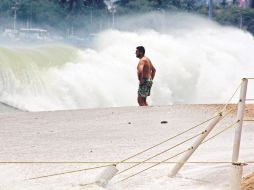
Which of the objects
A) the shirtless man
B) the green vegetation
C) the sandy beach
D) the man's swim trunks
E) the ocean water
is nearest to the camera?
the sandy beach

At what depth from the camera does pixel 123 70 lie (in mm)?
27469

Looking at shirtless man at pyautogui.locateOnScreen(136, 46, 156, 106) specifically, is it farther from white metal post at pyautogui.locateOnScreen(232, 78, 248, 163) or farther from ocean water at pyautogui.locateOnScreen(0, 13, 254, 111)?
white metal post at pyautogui.locateOnScreen(232, 78, 248, 163)

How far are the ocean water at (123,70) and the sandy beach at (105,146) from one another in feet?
22.8

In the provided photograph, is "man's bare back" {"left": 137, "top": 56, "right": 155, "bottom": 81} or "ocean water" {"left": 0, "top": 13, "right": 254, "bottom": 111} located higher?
"man's bare back" {"left": 137, "top": 56, "right": 155, "bottom": 81}

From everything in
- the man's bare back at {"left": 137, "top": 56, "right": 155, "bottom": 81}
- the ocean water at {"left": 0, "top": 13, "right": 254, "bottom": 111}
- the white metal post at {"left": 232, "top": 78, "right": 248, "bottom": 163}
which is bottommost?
the ocean water at {"left": 0, "top": 13, "right": 254, "bottom": 111}

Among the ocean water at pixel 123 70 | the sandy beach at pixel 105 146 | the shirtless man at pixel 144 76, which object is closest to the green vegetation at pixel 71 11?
the ocean water at pixel 123 70

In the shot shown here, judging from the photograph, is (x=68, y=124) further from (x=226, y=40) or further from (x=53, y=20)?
(x=53, y=20)

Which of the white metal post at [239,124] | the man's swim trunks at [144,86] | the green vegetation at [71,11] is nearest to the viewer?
the white metal post at [239,124]

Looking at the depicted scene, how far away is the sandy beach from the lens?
9.46 metres

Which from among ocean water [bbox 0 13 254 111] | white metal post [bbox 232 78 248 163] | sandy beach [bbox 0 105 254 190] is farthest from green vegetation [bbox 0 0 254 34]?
white metal post [bbox 232 78 248 163]

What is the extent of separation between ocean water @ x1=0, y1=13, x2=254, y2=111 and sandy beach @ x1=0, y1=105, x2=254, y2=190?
6939 mm

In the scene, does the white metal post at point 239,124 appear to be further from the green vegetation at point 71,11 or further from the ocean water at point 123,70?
the green vegetation at point 71,11

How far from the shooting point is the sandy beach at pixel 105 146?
946 cm

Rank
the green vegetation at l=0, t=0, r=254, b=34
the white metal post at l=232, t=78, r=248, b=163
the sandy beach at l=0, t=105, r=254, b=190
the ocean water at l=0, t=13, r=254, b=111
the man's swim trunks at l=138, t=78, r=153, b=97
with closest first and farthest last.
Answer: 1. the white metal post at l=232, t=78, r=248, b=163
2. the sandy beach at l=0, t=105, r=254, b=190
3. the man's swim trunks at l=138, t=78, r=153, b=97
4. the ocean water at l=0, t=13, r=254, b=111
5. the green vegetation at l=0, t=0, r=254, b=34
